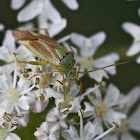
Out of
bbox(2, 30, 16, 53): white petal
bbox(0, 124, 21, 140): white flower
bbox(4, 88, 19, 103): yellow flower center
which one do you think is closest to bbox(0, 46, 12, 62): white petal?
bbox(2, 30, 16, 53): white petal

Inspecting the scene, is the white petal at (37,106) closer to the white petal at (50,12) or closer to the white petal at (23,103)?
the white petal at (23,103)

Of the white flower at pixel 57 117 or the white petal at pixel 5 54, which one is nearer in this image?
the white flower at pixel 57 117

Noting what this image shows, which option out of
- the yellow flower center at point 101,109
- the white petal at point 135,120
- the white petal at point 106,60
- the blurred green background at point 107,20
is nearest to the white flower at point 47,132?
the yellow flower center at point 101,109

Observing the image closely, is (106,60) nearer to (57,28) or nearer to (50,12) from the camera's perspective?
(57,28)

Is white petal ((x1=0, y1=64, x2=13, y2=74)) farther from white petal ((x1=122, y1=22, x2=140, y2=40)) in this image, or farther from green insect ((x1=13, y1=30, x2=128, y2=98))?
white petal ((x1=122, y1=22, x2=140, y2=40))

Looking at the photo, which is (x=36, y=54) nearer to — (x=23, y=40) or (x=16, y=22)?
(x=23, y=40)

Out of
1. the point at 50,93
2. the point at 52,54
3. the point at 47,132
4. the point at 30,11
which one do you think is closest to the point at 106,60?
the point at 52,54
